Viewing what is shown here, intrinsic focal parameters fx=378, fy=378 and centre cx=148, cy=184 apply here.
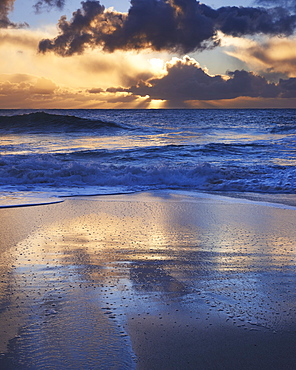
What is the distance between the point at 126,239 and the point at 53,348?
86.8 inches

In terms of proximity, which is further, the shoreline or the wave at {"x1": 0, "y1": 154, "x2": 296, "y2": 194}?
the wave at {"x1": 0, "y1": 154, "x2": 296, "y2": 194}

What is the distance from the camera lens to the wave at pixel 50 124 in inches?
1198

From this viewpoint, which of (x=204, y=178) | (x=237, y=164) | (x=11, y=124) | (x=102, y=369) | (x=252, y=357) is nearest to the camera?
(x=102, y=369)

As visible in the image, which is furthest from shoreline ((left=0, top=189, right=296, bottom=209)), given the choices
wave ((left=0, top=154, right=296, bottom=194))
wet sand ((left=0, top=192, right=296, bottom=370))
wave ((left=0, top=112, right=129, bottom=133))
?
wave ((left=0, top=112, right=129, bottom=133))

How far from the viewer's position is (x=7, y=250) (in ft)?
12.4

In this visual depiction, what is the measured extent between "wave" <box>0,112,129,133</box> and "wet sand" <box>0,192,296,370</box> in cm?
2626

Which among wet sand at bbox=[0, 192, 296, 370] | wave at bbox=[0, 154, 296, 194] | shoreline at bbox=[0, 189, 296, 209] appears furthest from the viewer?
wave at bbox=[0, 154, 296, 194]

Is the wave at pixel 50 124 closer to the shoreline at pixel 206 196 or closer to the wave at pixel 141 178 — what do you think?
the wave at pixel 141 178

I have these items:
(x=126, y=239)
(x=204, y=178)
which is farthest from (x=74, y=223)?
(x=204, y=178)

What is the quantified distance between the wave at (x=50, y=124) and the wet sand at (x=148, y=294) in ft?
86.1

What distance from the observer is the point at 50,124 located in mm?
32312

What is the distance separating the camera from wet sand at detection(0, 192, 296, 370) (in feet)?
6.60

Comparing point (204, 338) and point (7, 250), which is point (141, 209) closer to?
point (7, 250)

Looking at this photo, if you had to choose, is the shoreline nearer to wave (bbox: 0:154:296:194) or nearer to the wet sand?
wave (bbox: 0:154:296:194)
